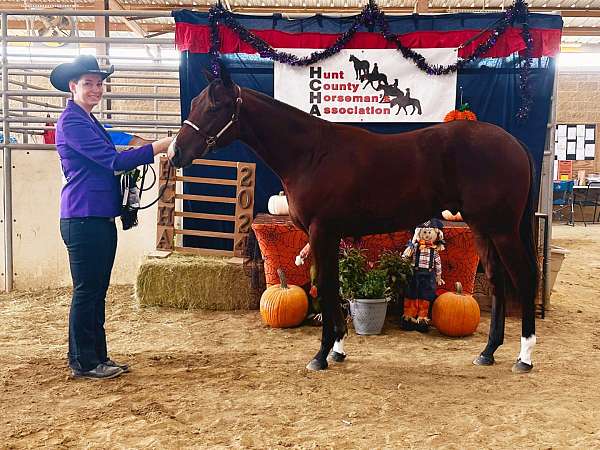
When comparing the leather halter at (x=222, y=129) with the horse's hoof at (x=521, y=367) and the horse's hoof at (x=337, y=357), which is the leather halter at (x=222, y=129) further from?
the horse's hoof at (x=521, y=367)

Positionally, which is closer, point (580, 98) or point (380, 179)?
point (380, 179)

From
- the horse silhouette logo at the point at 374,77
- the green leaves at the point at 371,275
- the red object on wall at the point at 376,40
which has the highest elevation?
the red object on wall at the point at 376,40

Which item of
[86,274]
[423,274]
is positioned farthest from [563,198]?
[86,274]

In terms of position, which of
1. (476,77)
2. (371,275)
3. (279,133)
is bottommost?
(371,275)

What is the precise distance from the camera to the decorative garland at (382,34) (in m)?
4.48

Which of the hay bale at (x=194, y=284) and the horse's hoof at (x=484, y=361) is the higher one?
the hay bale at (x=194, y=284)

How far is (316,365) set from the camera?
3088 mm

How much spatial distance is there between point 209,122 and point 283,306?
5.23ft

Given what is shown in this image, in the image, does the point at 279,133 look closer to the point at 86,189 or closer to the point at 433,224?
the point at 86,189

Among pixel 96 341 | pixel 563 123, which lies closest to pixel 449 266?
pixel 96 341

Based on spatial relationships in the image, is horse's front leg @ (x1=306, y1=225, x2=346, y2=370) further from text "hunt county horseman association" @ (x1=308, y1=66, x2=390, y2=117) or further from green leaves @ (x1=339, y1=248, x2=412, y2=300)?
text "hunt county horseman association" @ (x1=308, y1=66, x2=390, y2=117)

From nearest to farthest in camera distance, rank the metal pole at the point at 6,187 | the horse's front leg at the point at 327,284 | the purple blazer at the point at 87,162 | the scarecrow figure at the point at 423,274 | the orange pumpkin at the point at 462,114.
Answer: the purple blazer at the point at 87,162 < the horse's front leg at the point at 327,284 < the scarecrow figure at the point at 423,274 < the orange pumpkin at the point at 462,114 < the metal pole at the point at 6,187

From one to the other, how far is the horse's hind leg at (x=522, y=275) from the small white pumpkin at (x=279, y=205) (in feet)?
6.25

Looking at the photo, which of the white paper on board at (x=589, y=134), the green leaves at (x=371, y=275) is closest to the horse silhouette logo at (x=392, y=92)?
the green leaves at (x=371, y=275)
